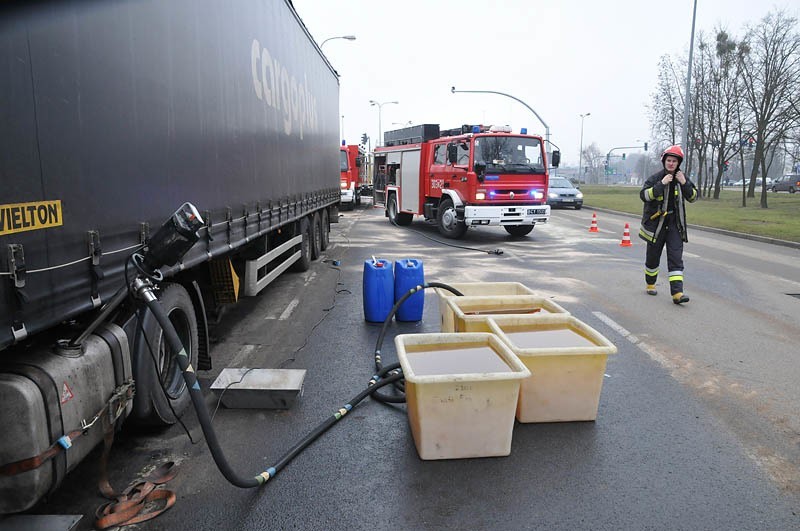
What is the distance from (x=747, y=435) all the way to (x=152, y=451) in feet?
12.9

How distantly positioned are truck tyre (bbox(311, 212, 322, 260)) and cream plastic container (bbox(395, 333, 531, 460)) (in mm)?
7702

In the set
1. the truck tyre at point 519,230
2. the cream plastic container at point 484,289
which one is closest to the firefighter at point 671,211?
the cream plastic container at point 484,289

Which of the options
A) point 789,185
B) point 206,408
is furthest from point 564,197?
point 789,185

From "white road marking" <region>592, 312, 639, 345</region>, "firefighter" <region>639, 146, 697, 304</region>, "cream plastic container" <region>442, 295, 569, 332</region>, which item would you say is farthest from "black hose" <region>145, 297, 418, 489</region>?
"firefighter" <region>639, 146, 697, 304</region>

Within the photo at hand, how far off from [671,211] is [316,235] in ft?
21.5

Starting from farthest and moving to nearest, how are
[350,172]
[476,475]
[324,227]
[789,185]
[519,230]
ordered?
1. [789,185]
2. [350,172]
3. [519,230]
4. [324,227]
5. [476,475]

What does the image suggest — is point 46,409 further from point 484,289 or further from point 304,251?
point 304,251

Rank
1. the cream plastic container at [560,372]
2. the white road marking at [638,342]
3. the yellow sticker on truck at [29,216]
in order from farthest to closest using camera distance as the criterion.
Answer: the white road marking at [638,342] → the cream plastic container at [560,372] → the yellow sticker on truck at [29,216]

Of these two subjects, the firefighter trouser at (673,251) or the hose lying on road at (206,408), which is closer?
the hose lying on road at (206,408)

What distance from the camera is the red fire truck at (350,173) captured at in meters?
26.6

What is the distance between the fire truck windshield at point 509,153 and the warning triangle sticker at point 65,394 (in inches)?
501

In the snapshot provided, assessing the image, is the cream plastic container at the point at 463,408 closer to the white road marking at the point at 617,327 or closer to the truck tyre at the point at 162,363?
the truck tyre at the point at 162,363

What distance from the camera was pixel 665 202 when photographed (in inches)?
311

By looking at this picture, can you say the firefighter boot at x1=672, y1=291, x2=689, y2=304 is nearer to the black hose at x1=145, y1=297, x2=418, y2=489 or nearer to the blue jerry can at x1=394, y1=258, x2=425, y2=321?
the blue jerry can at x1=394, y1=258, x2=425, y2=321
